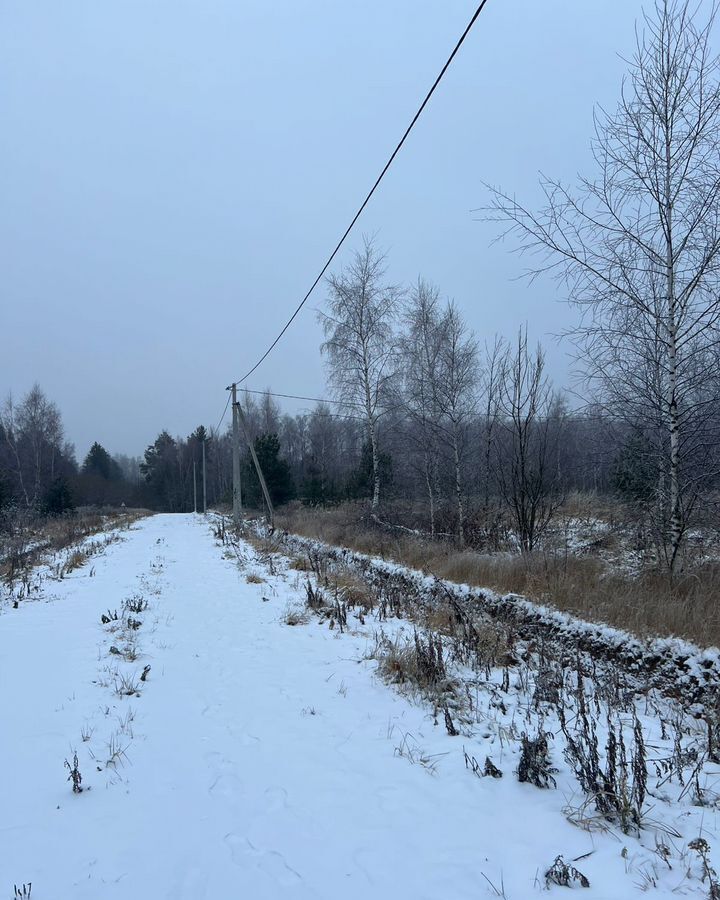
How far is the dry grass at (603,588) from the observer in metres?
5.06

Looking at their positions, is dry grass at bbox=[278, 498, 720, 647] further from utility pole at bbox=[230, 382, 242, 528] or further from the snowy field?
utility pole at bbox=[230, 382, 242, 528]

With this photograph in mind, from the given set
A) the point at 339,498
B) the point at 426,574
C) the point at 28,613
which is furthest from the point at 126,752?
the point at 339,498

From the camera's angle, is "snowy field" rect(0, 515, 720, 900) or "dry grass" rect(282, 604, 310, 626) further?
"dry grass" rect(282, 604, 310, 626)

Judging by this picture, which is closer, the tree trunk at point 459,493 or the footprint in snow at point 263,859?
the footprint in snow at point 263,859

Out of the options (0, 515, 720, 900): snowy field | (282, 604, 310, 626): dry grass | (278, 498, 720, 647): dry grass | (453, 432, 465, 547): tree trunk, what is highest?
(453, 432, 465, 547): tree trunk

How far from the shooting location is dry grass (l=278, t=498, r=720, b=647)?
5.06 metres

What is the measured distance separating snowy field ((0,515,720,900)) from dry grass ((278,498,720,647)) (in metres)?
0.99

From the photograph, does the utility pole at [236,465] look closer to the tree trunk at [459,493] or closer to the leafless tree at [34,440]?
the tree trunk at [459,493]

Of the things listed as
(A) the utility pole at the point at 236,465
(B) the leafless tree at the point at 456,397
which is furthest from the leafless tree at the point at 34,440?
(B) the leafless tree at the point at 456,397

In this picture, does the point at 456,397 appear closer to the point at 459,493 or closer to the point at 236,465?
the point at 459,493

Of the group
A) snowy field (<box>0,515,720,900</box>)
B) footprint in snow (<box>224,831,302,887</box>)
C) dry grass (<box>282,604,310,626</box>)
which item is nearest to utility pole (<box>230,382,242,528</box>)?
dry grass (<box>282,604,310,626</box>)

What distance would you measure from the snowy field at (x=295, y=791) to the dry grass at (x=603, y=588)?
99 cm

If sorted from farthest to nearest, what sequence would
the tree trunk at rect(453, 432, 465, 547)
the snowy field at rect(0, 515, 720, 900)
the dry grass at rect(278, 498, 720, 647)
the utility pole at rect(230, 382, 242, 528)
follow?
the utility pole at rect(230, 382, 242, 528) → the tree trunk at rect(453, 432, 465, 547) → the dry grass at rect(278, 498, 720, 647) → the snowy field at rect(0, 515, 720, 900)

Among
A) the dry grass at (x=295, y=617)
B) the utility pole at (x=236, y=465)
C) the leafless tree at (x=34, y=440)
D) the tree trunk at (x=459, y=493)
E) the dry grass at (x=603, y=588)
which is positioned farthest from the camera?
the leafless tree at (x=34, y=440)
